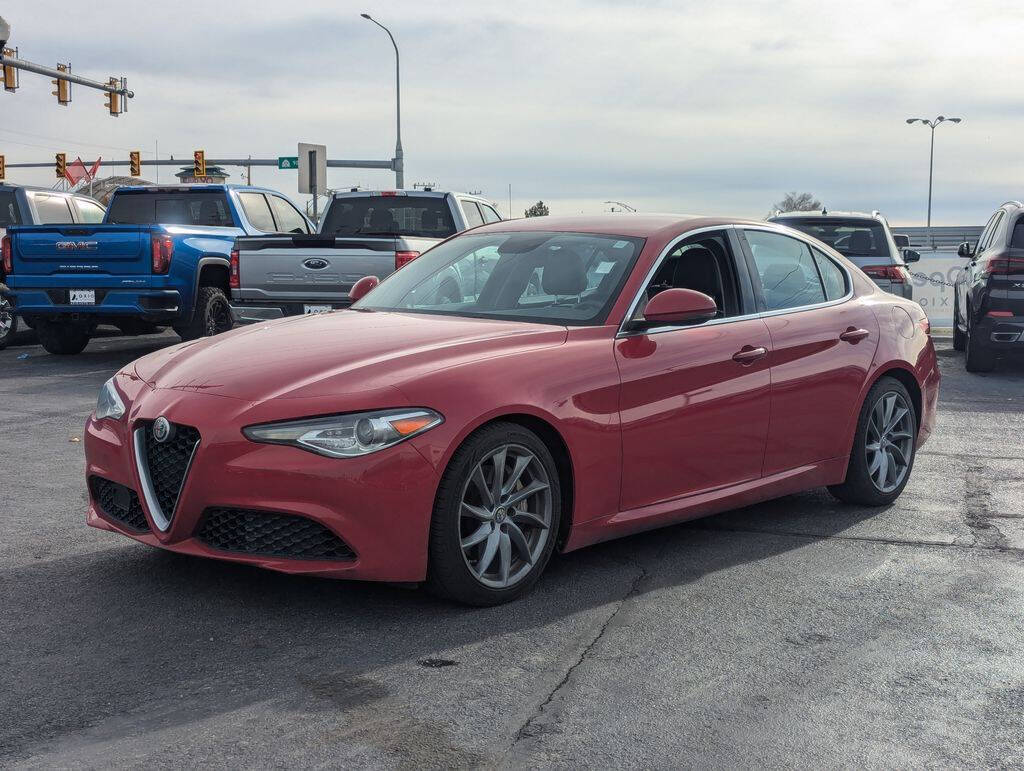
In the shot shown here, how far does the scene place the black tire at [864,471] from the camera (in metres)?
6.54

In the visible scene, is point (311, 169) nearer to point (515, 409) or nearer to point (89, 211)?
point (89, 211)

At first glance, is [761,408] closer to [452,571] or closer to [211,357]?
[452,571]

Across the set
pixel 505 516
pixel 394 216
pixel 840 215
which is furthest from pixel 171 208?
pixel 505 516

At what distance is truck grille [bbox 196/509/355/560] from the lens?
14.6 ft

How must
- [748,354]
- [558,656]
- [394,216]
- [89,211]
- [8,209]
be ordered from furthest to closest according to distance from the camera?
[89,211] → [8,209] → [394,216] → [748,354] → [558,656]

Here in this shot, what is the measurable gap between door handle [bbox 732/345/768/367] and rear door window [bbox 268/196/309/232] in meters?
11.2

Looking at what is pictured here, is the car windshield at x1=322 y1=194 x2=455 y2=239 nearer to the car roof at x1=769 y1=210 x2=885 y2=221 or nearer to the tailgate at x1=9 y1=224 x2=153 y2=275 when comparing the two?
the tailgate at x1=9 y1=224 x2=153 y2=275

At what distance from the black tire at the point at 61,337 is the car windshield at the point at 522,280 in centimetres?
988

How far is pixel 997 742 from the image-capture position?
141 inches

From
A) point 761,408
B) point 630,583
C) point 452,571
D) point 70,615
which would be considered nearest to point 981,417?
point 761,408

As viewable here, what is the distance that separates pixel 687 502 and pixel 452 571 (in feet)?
4.46

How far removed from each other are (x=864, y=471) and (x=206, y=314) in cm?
894

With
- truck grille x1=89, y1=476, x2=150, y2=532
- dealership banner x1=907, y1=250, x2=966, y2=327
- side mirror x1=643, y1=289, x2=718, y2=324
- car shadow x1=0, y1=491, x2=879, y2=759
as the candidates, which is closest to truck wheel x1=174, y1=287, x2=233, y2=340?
car shadow x1=0, y1=491, x2=879, y2=759

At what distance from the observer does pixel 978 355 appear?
14.1m
